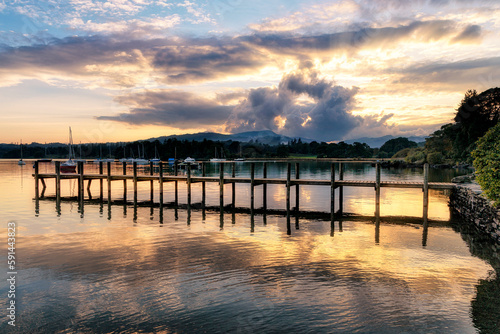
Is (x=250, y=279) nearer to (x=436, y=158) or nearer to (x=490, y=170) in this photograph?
(x=490, y=170)

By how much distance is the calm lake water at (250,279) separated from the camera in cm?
995

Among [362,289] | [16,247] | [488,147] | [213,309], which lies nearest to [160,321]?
[213,309]

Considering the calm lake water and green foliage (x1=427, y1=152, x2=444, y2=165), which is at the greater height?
green foliage (x1=427, y1=152, x2=444, y2=165)

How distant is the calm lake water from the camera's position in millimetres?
9953

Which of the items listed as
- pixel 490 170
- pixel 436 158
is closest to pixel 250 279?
pixel 490 170

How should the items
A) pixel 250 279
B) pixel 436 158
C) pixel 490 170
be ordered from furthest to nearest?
pixel 436 158 → pixel 490 170 → pixel 250 279

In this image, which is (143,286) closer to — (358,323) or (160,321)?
(160,321)

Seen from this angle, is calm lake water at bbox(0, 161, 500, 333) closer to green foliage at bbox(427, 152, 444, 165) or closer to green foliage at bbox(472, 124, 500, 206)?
green foliage at bbox(472, 124, 500, 206)

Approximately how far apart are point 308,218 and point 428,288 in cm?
1495

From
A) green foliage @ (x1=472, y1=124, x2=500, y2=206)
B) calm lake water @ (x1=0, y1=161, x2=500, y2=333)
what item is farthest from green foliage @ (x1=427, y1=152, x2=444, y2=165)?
calm lake water @ (x1=0, y1=161, x2=500, y2=333)

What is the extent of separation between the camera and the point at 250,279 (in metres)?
13.0

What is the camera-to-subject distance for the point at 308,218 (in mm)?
27062

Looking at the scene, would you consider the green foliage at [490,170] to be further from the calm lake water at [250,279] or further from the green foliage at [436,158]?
the green foliage at [436,158]

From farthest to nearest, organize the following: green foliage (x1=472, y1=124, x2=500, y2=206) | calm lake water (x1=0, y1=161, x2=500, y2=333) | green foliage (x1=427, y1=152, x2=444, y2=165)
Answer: green foliage (x1=427, y1=152, x2=444, y2=165) → green foliage (x1=472, y1=124, x2=500, y2=206) → calm lake water (x1=0, y1=161, x2=500, y2=333)
